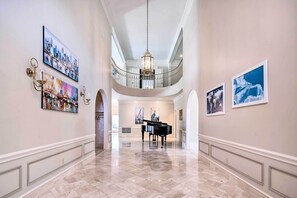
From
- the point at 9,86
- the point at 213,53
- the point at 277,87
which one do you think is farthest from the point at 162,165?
the point at 9,86

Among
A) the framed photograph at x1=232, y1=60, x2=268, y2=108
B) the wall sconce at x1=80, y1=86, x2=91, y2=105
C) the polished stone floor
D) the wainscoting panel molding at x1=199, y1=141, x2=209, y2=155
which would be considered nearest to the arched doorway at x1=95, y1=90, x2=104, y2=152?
the wall sconce at x1=80, y1=86, x2=91, y2=105

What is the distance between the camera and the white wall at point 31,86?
244cm

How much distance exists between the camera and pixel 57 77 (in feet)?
12.3

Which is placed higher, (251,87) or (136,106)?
(251,87)

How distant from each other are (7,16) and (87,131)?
3607 mm

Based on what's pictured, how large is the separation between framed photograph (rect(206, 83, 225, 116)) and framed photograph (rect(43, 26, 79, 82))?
3316mm

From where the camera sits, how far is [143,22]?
885 centimetres

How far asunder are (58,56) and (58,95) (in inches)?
29.0

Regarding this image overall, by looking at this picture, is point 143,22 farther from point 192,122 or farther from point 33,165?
point 33,165

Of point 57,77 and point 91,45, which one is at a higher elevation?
point 91,45

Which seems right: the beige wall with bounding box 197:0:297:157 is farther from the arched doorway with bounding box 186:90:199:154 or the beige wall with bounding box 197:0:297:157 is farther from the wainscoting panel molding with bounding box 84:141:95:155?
the wainscoting panel molding with bounding box 84:141:95:155

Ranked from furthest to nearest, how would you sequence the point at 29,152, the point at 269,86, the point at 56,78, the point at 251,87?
1. the point at 56,78
2. the point at 251,87
3. the point at 29,152
4. the point at 269,86

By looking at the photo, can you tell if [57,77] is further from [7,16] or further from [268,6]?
[268,6]

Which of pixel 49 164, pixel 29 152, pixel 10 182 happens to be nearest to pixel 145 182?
pixel 49 164
